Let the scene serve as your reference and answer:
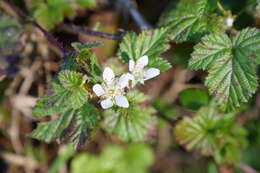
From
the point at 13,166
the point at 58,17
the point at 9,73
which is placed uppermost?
the point at 58,17

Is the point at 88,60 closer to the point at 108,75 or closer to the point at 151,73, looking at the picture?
the point at 108,75

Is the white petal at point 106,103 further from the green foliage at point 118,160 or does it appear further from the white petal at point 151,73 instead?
the green foliage at point 118,160

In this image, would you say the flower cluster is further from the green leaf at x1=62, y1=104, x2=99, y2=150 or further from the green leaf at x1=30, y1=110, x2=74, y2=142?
the green leaf at x1=30, y1=110, x2=74, y2=142

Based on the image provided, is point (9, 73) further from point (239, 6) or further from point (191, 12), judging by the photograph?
point (239, 6)

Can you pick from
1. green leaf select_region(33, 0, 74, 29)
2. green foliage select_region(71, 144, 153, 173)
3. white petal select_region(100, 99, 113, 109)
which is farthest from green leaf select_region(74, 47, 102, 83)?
green foliage select_region(71, 144, 153, 173)

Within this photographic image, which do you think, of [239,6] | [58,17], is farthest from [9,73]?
[239,6]
